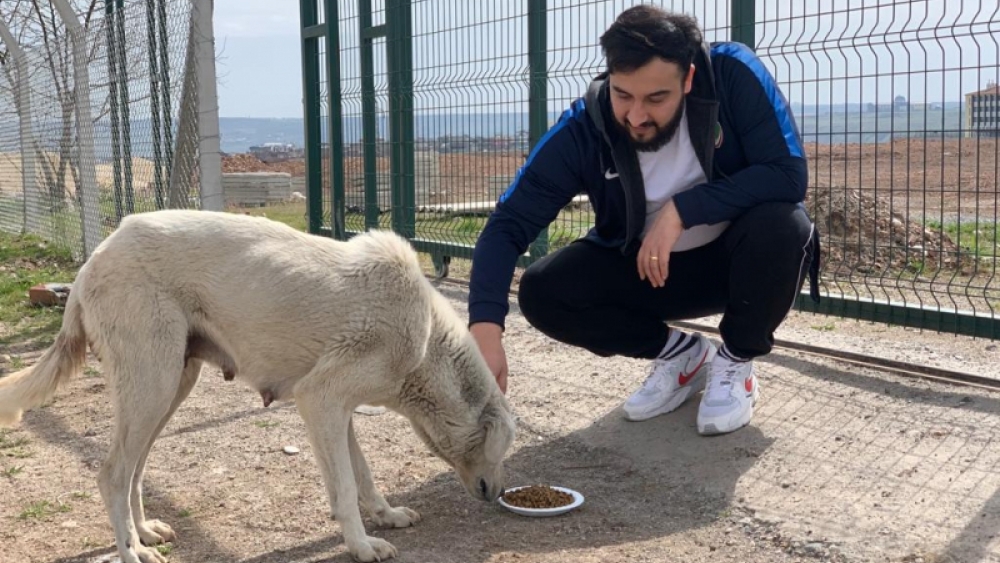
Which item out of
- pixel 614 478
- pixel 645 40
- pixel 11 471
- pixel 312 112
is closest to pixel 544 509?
pixel 614 478

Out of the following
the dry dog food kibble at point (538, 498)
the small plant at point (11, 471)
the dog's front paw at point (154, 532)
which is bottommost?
the small plant at point (11, 471)

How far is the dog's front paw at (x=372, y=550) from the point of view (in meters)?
3.62

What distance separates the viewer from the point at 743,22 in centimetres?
575

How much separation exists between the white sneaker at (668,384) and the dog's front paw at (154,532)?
1.94 m

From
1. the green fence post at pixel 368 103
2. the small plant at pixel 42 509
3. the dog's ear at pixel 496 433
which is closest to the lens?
the dog's ear at pixel 496 433

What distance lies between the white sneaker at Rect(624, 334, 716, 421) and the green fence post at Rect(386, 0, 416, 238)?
4.31 m

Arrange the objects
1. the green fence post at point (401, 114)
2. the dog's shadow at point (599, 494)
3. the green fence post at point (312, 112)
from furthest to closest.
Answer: the green fence post at point (312, 112) < the green fence post at point (401, 114) < the dog's shadow at point (599, 494)

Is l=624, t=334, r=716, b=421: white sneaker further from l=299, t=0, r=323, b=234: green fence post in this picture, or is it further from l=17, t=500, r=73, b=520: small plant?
l=299, t=0, r=323, b=234: green fence post

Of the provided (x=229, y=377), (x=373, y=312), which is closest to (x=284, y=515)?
(x=229, y=377)

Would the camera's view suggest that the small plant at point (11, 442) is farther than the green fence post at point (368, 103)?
No

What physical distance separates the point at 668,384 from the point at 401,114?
4.54m

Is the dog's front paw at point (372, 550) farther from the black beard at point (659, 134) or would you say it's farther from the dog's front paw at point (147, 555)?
the black beard at point (659, 134)

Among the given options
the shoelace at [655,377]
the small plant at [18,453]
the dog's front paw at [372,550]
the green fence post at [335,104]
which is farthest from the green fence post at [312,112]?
the dog's front paw at [372,550]

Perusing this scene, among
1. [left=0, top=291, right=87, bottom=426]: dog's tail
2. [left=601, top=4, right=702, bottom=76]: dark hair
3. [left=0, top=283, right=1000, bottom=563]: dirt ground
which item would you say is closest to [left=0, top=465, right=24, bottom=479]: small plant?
[left=0, top=283, right=1000, bottom=563]: dirt ground
